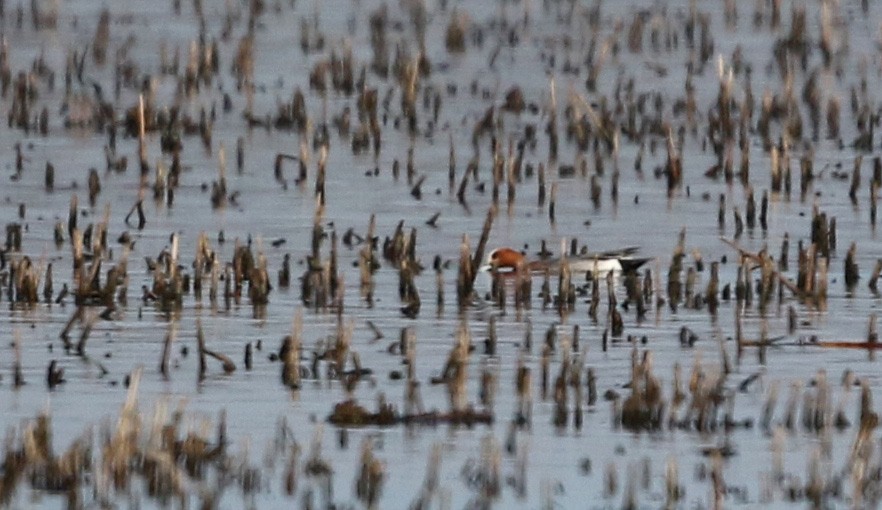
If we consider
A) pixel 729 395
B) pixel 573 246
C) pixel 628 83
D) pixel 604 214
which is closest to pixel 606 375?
pixel 729 395

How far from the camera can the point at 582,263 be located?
42.8 feet

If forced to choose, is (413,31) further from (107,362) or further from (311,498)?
(311,498)

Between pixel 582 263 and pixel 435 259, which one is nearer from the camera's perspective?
pixel 582 263

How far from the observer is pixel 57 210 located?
52.9ft

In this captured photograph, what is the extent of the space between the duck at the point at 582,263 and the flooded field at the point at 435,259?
0.30 ft

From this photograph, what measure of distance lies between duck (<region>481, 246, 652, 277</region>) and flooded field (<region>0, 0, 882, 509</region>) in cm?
9

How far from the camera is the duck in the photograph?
12.9 meters

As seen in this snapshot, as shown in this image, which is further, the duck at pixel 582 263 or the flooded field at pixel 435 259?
the duck at pixel 582 263

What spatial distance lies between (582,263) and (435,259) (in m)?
0.99

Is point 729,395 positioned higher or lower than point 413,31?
lower

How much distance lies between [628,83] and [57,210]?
757 centimetres

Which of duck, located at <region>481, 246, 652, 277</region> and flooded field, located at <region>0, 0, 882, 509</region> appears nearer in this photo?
flooded field, located at <region>0, 0, 882, 509</region>

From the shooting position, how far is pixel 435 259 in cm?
1371

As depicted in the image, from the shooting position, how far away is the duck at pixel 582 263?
12906mm
